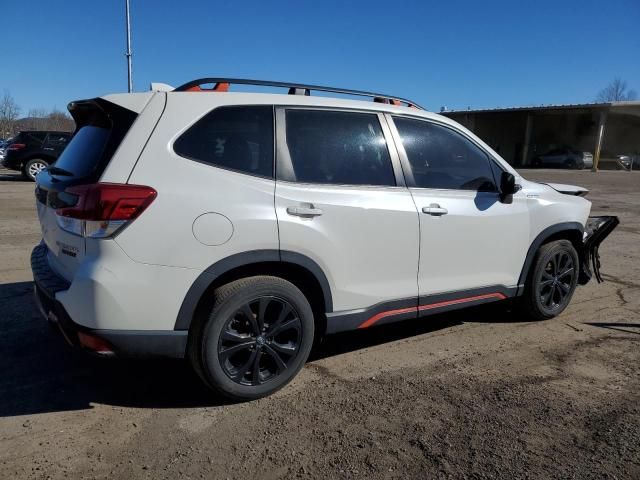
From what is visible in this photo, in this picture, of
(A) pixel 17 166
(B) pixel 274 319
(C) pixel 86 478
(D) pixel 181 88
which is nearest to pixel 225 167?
(D) pixel 181 88

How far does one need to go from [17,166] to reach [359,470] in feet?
64.1

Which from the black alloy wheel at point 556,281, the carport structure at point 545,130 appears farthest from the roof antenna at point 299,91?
the carport structure at point 545,130

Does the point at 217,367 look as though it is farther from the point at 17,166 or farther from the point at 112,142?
the point at 17,166

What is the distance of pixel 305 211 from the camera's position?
3.15 meters

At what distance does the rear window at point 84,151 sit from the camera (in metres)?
2.96

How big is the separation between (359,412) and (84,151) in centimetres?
226

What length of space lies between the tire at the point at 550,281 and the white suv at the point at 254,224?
0.63 metres

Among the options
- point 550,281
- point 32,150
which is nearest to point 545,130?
point 32,150

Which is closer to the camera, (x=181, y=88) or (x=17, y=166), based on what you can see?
(x=181, y=88)

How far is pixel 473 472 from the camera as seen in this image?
2549 mm

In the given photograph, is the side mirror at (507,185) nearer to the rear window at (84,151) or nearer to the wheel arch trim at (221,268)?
the wheel arch trim at (221,268)

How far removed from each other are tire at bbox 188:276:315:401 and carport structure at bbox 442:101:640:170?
149 feet

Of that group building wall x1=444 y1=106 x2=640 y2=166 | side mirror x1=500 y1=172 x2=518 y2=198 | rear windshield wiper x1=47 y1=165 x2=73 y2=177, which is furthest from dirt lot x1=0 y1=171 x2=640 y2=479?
building wall x1=444 y1=106 x2=640 y2=166

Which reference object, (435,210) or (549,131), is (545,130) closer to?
(549,131)
